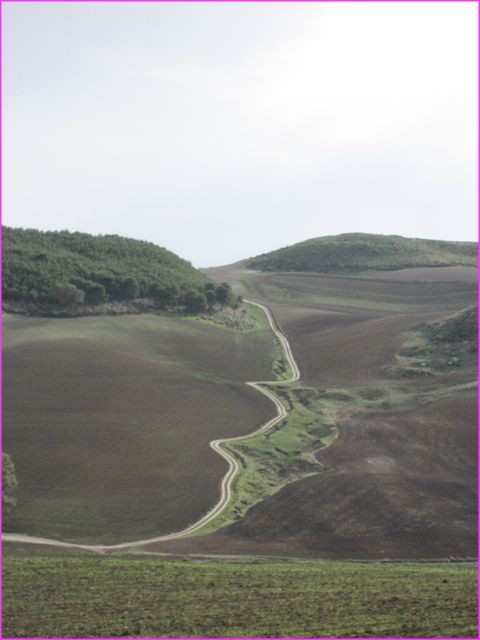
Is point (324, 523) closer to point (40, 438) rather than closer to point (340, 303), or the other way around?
point (40, 438)

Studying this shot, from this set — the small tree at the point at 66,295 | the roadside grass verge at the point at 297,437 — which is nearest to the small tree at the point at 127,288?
the small tree at the point at 66,295

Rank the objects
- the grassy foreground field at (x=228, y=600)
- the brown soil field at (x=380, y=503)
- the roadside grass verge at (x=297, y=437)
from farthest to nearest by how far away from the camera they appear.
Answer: the roadside grass verge at (x=297, y=437) < the brown soil field at (x=380, y=503) < the grassy foreground field at (x=228, y=600)

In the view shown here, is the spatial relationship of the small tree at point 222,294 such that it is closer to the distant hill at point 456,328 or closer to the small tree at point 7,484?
the distant hill at point 456,328

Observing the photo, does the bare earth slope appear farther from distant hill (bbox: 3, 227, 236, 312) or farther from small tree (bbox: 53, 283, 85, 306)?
small tree (bbox: 53, 283, 85, 306)

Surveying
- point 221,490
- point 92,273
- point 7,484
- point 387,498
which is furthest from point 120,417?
point 92,273

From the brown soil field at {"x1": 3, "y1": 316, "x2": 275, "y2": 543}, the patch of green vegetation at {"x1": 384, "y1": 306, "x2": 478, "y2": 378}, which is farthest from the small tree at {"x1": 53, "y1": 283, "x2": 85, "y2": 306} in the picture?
the patch of green vegetation at {"x1": 384, "y1": 306, "x2": 478, "y2": 378}

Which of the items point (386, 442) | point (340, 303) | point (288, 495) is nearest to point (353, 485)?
point (288, 495)
